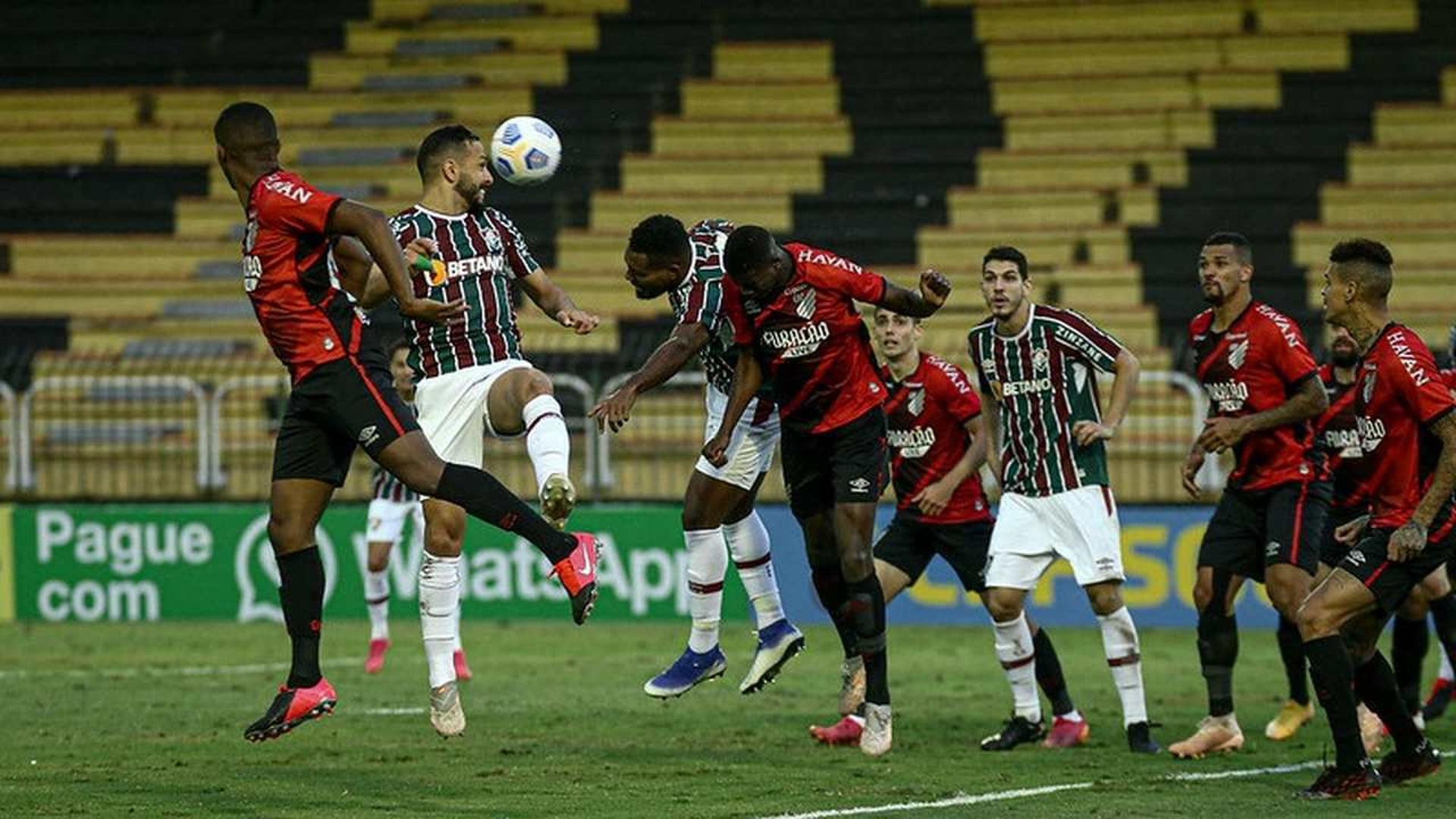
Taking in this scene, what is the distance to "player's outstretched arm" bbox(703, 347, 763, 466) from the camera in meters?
10.8

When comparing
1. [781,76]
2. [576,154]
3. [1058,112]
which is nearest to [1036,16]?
[1058,112]

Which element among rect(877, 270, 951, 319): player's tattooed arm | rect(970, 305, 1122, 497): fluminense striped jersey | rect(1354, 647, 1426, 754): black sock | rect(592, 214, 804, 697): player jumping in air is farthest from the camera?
rect(970, 305, 1122, 497): fluminense striped jersey

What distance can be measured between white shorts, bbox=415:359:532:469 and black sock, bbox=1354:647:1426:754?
400cm

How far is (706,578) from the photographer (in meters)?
11.3

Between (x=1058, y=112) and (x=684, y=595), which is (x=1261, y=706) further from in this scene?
(x=1058, y=112)

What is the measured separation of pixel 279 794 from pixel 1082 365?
14.9 ft

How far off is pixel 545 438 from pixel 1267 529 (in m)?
3.78

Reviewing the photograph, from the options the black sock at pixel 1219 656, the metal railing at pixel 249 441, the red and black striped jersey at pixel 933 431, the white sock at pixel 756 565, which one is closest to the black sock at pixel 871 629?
the white sock at pixel 756 565

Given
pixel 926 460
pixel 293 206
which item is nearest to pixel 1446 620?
pixel 926 460

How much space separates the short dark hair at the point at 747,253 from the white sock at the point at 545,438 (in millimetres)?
1122

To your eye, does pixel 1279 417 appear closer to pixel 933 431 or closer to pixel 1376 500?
pixel 1376 500

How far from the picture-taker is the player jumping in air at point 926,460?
11953 millimetres

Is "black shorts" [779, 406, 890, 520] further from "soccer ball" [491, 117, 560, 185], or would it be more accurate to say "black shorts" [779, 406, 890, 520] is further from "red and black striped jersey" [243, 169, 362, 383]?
"red and black striped jersey" [243, 169, 362, 383]

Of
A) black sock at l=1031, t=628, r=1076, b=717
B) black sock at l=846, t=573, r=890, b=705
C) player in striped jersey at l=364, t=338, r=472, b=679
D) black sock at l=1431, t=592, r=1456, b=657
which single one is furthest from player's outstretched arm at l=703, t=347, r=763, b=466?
player in striped jersey at l=364, t=338, r=472, b=679
